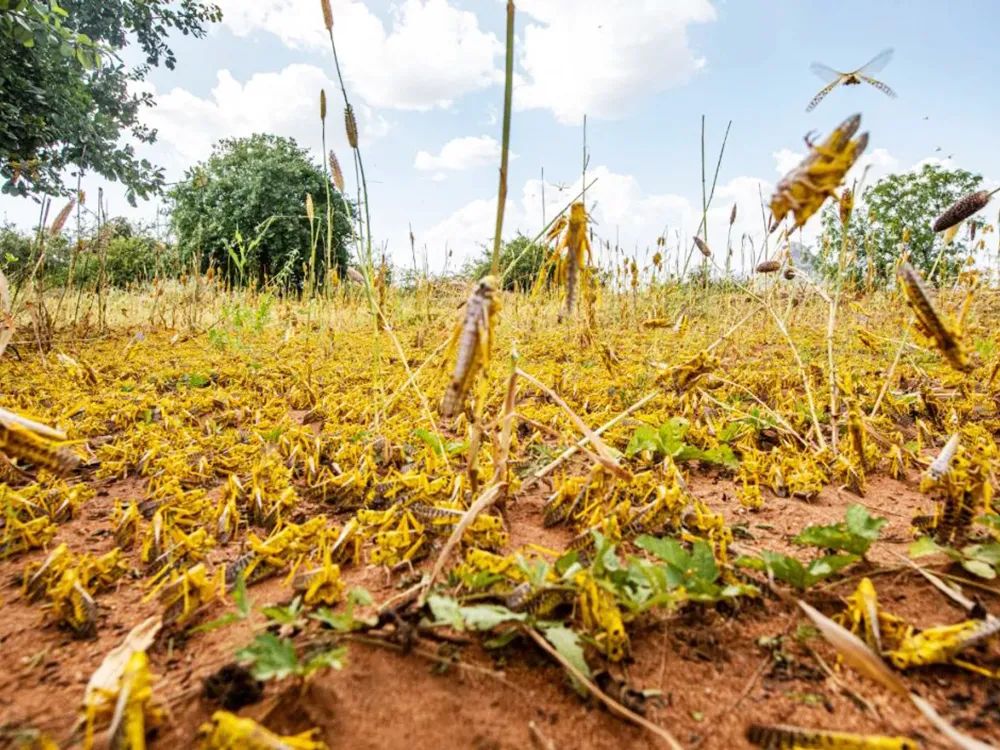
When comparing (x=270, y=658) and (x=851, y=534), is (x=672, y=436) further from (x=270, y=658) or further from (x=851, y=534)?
(x=270, y=658)

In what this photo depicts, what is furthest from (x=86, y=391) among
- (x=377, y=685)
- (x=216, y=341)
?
(x=377, y=685)

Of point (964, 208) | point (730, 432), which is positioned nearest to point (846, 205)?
point (964, 208)

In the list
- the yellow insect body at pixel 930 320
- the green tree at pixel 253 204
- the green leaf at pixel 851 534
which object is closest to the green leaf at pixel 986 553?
the green leaf at pixel 851 534

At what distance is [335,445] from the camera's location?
1.71m

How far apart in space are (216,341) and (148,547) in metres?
3.00

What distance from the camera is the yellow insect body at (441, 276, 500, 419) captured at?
Answer: 2.43 ft

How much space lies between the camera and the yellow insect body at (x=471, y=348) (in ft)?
2.43

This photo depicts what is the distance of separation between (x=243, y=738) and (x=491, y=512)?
668 millimetres

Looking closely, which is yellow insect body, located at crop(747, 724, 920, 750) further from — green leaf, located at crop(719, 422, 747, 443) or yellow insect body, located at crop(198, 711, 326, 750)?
green leaf, located at crop(719, 422, 747, 443)

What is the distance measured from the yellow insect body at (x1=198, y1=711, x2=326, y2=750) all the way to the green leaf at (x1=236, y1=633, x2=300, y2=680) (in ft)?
0.21

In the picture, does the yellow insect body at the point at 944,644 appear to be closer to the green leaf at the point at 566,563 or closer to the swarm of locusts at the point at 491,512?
the swarm of locusts at the point at 491,512

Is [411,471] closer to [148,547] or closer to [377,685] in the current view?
[148,547]

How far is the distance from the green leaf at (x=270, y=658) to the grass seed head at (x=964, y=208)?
1.70 meters

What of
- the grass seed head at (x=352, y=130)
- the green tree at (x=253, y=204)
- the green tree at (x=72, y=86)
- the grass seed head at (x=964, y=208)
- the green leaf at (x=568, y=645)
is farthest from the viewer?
the green tree at (x=253, y=204)
